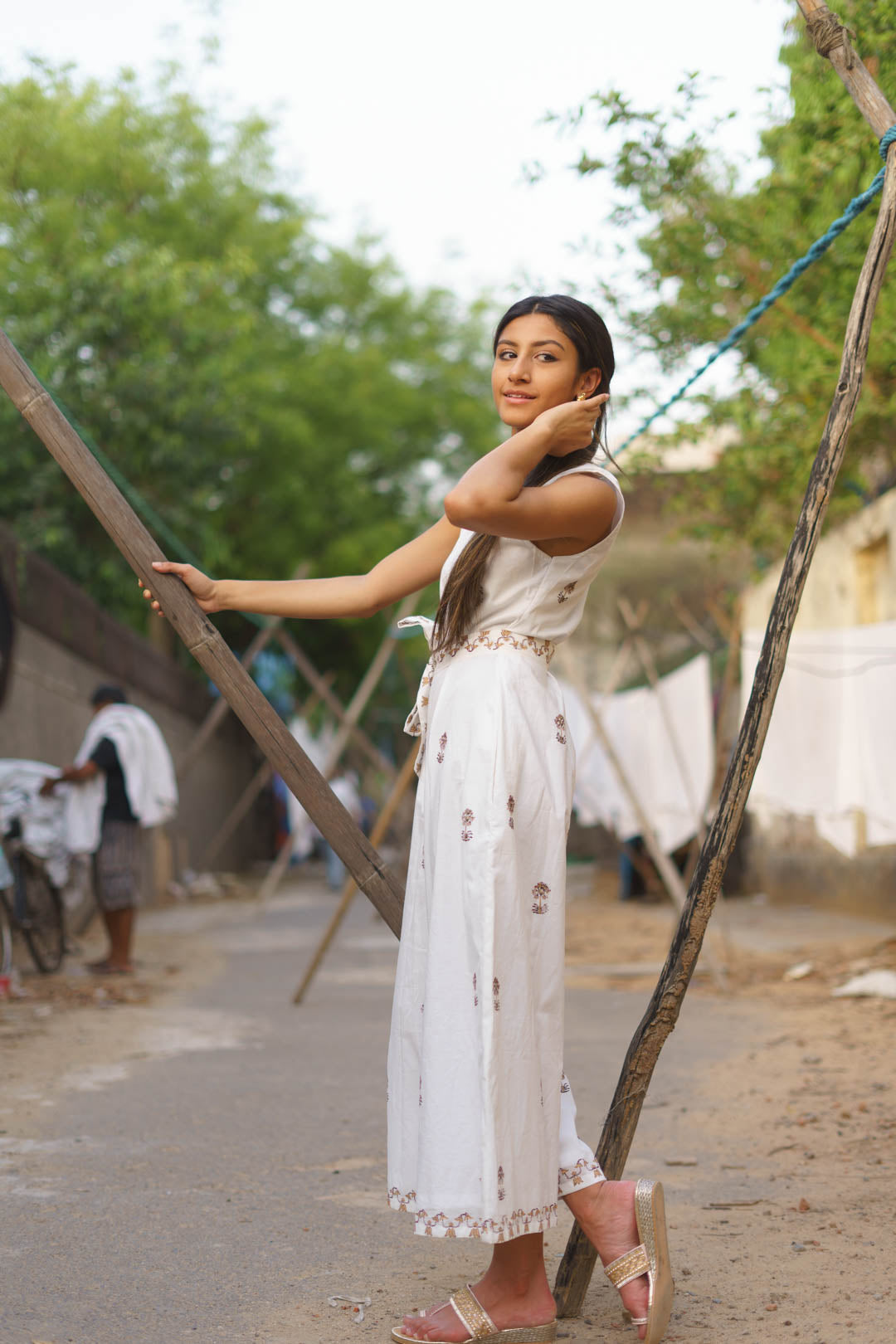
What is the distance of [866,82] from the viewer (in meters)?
3.11

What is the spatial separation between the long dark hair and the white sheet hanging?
5070 mm

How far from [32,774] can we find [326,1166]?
4.16 meters

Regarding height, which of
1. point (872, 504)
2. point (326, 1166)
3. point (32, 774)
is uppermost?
point (872, 504)

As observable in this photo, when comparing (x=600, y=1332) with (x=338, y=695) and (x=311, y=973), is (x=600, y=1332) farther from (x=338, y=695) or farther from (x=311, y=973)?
(x=338, y=695)

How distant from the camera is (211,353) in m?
14.9

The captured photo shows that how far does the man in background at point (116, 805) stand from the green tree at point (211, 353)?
4.98m

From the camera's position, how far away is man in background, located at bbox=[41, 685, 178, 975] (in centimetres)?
773

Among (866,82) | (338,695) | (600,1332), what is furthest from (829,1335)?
(338,695)

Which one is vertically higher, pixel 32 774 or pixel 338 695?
pixel 338 695

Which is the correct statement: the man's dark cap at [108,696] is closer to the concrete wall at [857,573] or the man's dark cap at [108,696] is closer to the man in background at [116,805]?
the man in background at [116,805]

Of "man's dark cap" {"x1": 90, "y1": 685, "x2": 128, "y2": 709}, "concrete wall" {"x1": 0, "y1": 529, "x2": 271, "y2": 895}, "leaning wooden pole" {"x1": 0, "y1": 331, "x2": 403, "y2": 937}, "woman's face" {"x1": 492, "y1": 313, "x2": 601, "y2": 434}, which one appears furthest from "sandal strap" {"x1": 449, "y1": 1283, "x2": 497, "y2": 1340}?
"concrete wall" {"x1": 0, "y1": 529, "x2": 271, "y2": 895}

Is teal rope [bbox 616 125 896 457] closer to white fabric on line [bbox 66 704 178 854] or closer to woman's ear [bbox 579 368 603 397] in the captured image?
woman's ear [bbox 579 368 603 397]

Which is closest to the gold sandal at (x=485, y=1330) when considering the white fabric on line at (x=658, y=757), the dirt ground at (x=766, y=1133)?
the dirt ground at (x=766, y=1133)

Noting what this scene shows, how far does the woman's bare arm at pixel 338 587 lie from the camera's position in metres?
2.60
